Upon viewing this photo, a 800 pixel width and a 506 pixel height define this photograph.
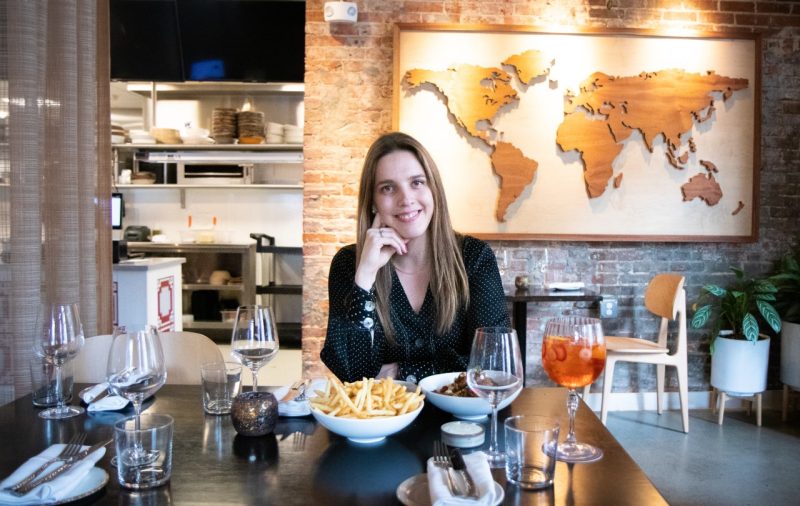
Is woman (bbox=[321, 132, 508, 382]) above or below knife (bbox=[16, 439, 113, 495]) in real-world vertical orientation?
above

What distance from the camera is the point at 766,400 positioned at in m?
4.07

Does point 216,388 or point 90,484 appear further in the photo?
point 216,388

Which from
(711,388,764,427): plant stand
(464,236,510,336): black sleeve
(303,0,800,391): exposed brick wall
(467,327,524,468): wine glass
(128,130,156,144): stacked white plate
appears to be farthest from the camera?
(128,130,156,144): stacked white plate

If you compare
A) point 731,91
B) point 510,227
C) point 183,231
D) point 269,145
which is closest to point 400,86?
point 510,227

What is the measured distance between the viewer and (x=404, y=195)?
1.91 meters

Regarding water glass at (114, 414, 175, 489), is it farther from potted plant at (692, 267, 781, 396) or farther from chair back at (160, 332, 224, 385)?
potted plant at (692, 267, 781, 396)

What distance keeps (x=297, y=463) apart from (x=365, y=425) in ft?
0.42

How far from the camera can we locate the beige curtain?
7.22 feet

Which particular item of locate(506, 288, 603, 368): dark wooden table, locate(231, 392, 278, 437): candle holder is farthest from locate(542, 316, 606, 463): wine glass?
locate(506, 288, 603, 368): dark wooden table

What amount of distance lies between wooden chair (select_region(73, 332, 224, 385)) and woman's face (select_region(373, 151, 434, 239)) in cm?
67

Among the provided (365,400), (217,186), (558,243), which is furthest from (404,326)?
(217,186)

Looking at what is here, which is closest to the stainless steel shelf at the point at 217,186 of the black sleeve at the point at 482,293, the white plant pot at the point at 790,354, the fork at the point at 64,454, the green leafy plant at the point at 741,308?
the green leafy plant at the point at 741,308

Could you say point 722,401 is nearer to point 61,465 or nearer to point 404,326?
point 404,326

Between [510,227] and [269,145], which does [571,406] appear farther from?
[269,145]
